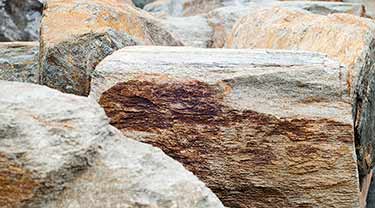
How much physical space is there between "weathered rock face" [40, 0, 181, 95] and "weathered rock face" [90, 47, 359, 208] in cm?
52

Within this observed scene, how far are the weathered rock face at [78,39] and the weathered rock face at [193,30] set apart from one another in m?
1.78

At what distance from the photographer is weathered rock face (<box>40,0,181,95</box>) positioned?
9.86 feet

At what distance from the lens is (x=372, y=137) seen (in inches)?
124

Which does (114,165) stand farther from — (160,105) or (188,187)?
(160,105)

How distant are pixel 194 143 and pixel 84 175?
829 mm

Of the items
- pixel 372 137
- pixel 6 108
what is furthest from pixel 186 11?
pixel 6 108

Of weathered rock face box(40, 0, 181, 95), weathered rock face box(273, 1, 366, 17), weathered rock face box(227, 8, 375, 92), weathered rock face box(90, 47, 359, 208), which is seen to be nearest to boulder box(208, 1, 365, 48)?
weathered rock face box(273, 1, 366, 17)

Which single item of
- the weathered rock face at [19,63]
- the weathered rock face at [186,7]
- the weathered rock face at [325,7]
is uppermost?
the weathered rock face at [325,7]

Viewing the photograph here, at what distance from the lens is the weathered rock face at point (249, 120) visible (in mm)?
2459

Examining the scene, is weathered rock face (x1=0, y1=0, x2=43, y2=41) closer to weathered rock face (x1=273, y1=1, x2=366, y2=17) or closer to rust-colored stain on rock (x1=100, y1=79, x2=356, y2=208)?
weathered rock face (x1=273, y1=1, x2=366, y2=17)

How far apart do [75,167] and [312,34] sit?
1.99m

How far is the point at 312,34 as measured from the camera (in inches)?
130

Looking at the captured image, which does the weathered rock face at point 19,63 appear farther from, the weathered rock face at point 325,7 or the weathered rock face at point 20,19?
the weathered rock face at point 325,7

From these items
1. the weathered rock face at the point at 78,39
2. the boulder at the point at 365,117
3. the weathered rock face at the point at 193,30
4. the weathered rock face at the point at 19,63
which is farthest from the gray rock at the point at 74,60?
the weathered rock face at the point at 193,30
